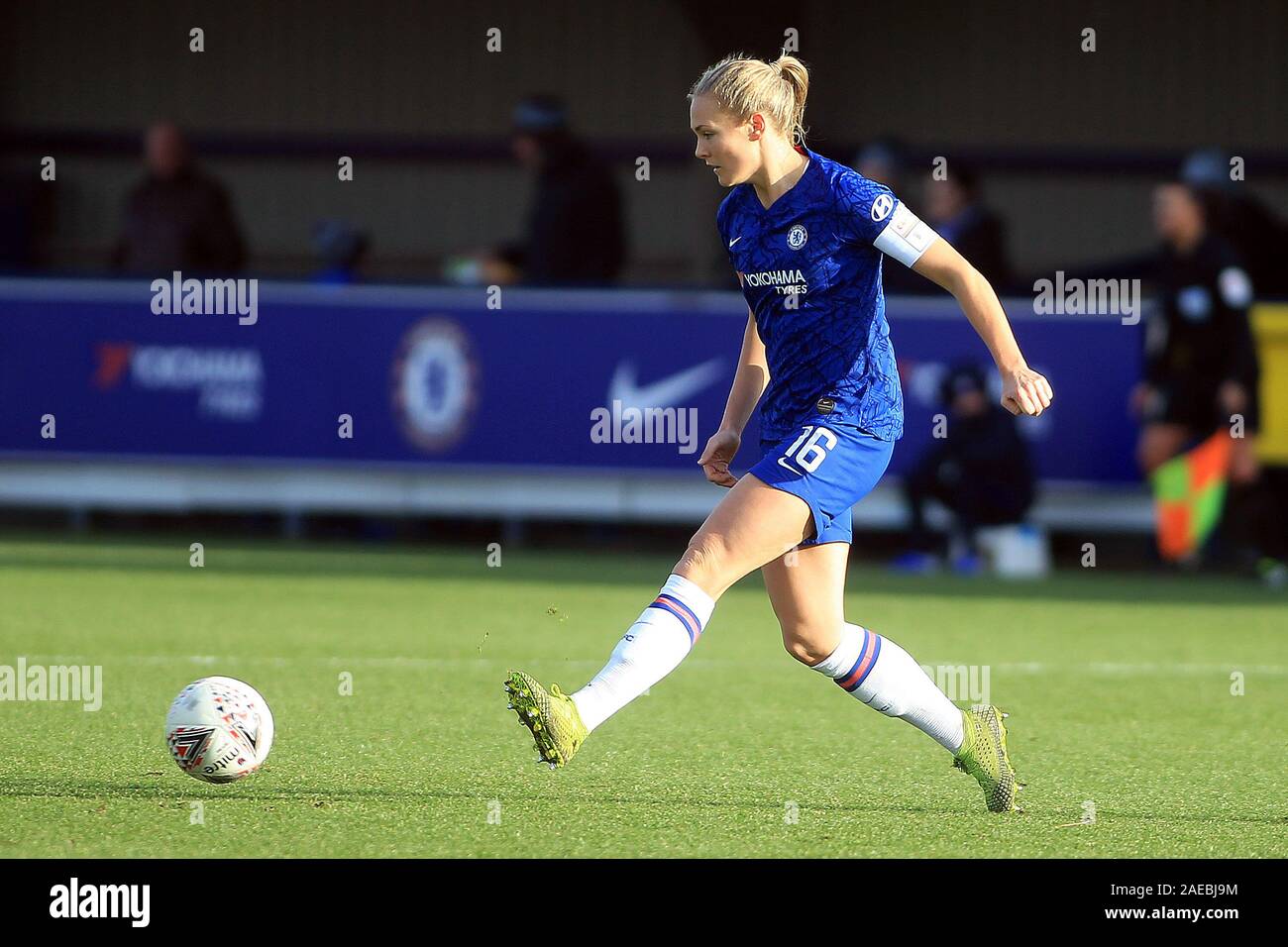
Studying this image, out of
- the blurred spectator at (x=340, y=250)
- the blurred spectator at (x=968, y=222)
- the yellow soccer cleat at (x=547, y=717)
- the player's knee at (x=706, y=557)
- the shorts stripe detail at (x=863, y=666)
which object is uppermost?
the blurred spectator at (x=340, y=250)

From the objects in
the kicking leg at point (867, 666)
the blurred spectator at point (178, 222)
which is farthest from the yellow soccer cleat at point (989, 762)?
the blurred spectator at point (178, 222)

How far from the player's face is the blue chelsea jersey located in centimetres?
17

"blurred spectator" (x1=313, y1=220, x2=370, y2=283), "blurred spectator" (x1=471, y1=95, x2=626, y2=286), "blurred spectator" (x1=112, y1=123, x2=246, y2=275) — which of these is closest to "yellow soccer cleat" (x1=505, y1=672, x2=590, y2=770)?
"blurred spectator" (x1=471, y1=95, x2=626, y2=286)

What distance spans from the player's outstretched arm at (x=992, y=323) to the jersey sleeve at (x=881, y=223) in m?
0.03

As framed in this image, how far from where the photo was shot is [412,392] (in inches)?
515

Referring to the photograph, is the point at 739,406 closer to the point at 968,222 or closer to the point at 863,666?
the point at 863,666

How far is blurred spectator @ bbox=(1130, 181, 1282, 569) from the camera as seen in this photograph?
11.9 metres

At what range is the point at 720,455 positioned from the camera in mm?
5500

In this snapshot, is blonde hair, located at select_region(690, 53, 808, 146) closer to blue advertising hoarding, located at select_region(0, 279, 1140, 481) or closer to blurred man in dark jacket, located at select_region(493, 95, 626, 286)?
blue advertising hoarding, located at select_region(0, 279, 1140, 481)

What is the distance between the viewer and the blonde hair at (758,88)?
5031 mm

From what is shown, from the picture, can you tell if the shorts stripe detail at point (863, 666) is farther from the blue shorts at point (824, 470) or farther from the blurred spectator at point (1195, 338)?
the blurred spectator at point (1195, 338)

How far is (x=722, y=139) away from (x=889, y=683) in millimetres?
1417

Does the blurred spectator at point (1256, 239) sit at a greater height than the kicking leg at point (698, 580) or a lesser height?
greater

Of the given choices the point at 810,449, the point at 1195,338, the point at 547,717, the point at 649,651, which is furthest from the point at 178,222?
the point at 547,717
